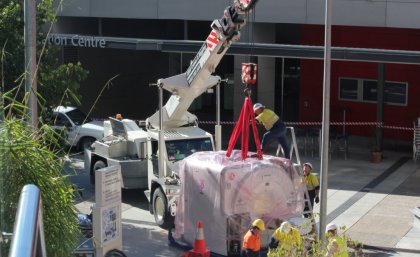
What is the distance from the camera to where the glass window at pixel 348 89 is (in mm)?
28000

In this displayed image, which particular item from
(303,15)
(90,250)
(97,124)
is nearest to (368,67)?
(303,15)

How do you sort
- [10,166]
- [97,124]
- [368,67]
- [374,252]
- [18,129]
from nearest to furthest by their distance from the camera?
[10,166] → [18,129] → [374,252] → [97,124] → [368,67]

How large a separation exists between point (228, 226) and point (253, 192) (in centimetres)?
73

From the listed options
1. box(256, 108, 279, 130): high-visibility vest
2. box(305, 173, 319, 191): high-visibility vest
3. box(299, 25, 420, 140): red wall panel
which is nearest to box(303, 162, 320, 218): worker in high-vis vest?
box(305, 173, 319, 191): high-visibility vest

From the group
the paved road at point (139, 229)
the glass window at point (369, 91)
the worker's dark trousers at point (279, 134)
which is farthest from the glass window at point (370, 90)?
the worker's dark trousers at point (279, 134)

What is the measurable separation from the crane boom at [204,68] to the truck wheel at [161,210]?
1819mm

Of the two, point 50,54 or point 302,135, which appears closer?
point 50,54

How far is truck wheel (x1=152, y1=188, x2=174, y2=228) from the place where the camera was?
1642 cm

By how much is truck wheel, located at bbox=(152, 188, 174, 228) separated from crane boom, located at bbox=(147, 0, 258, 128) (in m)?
1.82

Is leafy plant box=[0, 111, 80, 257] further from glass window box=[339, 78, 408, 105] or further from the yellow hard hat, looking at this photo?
glass window box=[339, 78, 408, 105]

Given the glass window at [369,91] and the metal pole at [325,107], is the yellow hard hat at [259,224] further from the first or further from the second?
the glass window at [369,91]

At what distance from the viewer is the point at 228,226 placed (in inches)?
550

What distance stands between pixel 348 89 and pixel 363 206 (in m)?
10.1

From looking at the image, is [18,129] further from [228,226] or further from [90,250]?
[228,226]
